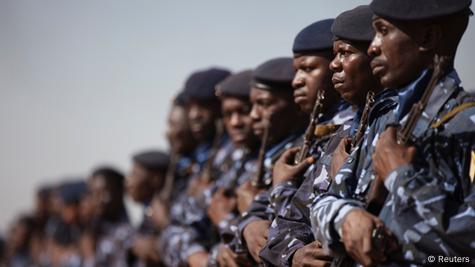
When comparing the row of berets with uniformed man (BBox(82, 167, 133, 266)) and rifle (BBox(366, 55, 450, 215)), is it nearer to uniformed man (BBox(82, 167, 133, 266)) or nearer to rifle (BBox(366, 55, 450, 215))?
rifle (BBox(366, 55, 450, 215))

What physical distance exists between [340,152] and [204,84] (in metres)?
3.84

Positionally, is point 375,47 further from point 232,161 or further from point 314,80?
point 232,161

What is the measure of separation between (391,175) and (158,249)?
5.77 metres

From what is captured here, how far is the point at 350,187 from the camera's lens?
481 centimetres

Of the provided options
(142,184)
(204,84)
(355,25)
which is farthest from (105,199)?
(355,25)

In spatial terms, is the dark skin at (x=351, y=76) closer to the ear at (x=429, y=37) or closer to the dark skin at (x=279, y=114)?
the ear at (x=429, y=37)

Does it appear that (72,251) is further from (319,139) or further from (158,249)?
(319,139)

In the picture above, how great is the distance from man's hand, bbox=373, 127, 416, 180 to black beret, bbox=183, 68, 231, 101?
4389 mm

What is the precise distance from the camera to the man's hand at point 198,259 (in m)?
7.98

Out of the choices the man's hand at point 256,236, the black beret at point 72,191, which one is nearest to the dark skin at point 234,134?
the man's hand at point 256,236

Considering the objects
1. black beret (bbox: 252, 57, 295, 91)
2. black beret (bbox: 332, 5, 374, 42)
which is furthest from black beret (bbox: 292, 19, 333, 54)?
black beret (bbox: 252, 57, 295, 91)

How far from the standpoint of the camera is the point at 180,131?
379 inches

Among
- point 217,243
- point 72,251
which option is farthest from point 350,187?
point 72,251

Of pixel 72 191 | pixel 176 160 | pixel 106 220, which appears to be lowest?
pixel 72 191
